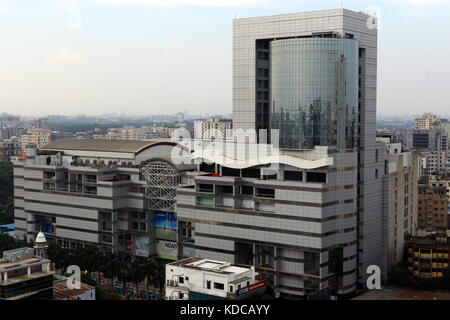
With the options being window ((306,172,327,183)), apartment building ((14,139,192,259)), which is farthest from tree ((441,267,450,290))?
apartment building ((14,139,192,259))

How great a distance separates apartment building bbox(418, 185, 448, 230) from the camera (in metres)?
73.7

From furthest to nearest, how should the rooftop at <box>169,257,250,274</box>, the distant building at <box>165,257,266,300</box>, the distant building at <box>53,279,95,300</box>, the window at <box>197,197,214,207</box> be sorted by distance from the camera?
1. the window at <box>197,197,214,207</box>
2. the distant building at <box>53,279,95,300</box>
3. the rooftop at <box>169,257,250,274</box>
4. the distant building at <box>165,257,266,300</box>

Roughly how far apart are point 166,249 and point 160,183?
6.74 m

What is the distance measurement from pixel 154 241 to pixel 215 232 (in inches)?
442

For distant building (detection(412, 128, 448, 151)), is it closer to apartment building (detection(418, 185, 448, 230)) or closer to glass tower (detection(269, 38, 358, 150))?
apartment building (detection(418, 185, 448, 230))

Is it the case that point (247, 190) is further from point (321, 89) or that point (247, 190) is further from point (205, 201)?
point (321, 89)

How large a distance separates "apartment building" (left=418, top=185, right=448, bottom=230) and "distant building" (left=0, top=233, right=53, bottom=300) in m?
52.1

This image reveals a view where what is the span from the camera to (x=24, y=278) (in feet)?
115

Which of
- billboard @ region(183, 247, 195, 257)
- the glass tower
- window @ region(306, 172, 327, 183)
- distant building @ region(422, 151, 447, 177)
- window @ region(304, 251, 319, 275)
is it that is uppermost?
the glass tower

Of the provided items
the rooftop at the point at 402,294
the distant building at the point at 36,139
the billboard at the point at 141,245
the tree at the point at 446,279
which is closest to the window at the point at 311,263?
the rooftop at the point at 402,294

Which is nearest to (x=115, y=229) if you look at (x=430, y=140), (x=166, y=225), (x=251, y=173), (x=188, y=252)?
(x=166, y=225)

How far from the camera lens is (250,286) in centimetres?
3559

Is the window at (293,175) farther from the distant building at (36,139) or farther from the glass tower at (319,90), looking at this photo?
the distant building at (36,139)
